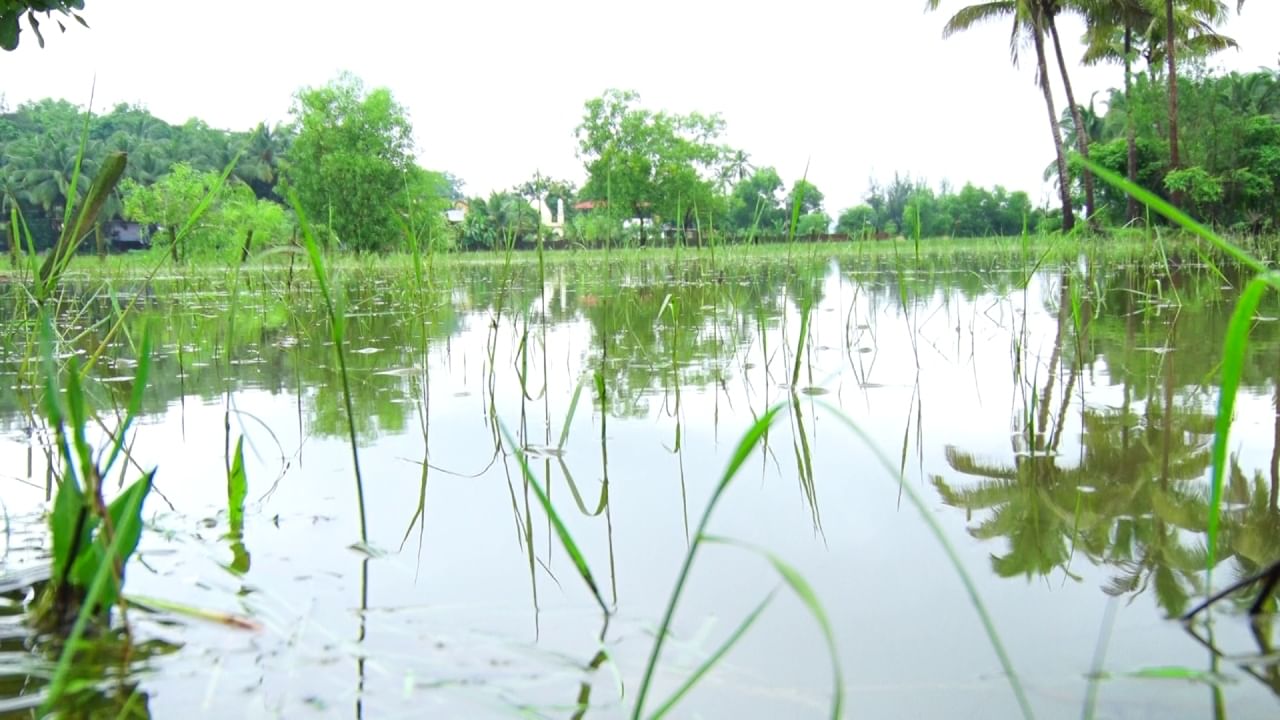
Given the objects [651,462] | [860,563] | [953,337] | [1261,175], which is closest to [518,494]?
[651,462]

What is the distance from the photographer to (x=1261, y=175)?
20328 millimetres

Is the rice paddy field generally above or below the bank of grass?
below

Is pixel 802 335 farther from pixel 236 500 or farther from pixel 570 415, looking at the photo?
pixel 236 500

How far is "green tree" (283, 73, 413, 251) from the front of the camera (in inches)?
1225

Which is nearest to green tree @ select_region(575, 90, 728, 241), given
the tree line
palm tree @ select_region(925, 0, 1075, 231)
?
the tree line

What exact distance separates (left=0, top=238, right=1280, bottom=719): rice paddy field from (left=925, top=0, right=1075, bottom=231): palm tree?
20255mm

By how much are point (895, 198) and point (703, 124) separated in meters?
17.8

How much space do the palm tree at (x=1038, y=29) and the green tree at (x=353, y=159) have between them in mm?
18111

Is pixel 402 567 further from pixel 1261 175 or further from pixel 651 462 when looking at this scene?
pixel 1261 175

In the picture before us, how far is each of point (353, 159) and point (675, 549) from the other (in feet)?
105

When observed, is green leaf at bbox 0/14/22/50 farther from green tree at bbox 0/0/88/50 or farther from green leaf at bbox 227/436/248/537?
green leaf at bbox 227/436/248/537

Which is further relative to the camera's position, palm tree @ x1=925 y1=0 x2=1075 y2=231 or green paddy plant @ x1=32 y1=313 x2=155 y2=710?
palm tree @ x1=925 y1=0 x2=1075 y2=231

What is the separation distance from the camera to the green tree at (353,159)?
3111cm

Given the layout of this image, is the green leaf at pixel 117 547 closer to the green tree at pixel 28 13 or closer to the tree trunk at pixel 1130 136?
the green tree at pixel 28 13
